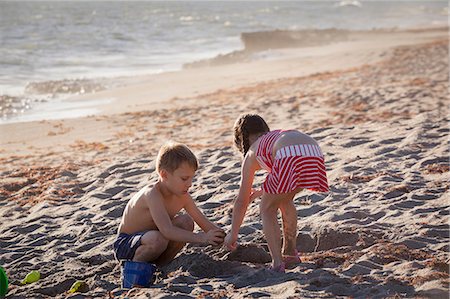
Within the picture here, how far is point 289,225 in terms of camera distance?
4.34m

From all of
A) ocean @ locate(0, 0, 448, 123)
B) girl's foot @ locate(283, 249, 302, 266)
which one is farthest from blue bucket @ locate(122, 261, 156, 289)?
ocean @ locate(0, 0, 448, 123)

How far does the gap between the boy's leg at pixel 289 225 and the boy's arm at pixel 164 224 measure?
54cm

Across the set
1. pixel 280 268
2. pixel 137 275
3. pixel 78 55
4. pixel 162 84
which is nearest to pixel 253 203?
pixel 280 268

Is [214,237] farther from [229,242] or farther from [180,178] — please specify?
[180,178]

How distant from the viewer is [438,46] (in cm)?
1945

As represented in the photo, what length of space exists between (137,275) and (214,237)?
1.77ft

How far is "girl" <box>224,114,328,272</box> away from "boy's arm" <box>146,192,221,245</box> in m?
0.24

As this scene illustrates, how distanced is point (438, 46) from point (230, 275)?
55.5 feet

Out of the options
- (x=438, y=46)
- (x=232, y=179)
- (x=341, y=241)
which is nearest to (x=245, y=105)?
(x=232, y=179)

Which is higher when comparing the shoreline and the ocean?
the ocean

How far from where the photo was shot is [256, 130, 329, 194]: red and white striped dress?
4074mm

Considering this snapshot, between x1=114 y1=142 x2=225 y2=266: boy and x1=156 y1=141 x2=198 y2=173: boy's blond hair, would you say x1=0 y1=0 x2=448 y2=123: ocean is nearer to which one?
x1=114 y1=142 x2=225 y2=266: boy

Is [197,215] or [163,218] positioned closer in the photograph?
[163,218]

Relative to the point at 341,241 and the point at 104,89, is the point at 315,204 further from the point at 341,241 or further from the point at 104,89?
the point at 104,89
